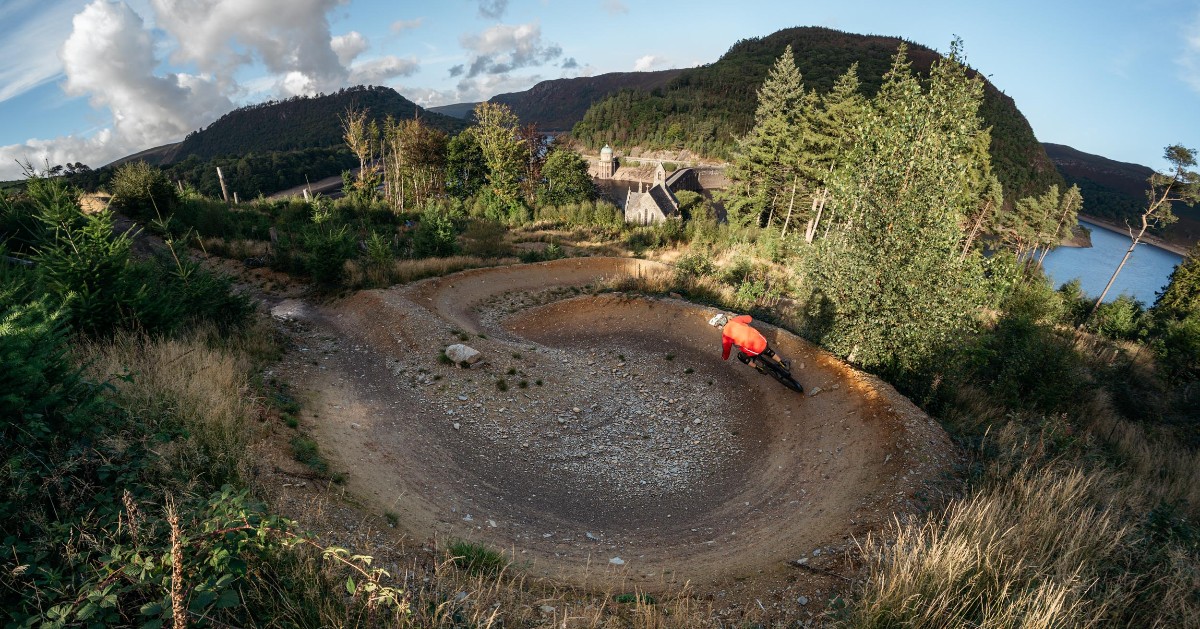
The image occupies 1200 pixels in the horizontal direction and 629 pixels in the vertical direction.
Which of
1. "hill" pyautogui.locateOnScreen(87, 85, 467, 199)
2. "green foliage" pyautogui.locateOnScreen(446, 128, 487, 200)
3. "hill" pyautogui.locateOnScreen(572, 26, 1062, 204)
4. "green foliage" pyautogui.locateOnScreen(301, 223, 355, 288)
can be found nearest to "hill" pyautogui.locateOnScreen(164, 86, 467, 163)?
"hill" pyautogui.locateOnScreen(87, 85, 467, 199)

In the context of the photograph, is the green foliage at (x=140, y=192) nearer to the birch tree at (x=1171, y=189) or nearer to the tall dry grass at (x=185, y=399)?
the tall dry grass at (x=185, y=399)

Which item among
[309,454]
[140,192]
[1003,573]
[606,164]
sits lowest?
[309,454]

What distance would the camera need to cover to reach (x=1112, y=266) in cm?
6975

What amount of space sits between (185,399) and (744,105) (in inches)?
5531

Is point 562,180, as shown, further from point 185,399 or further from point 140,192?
point 185,399

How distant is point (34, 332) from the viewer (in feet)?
14.4

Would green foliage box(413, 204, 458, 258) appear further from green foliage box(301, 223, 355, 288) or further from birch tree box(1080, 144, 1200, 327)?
birch tree box(1080, 144, 1200, 327)

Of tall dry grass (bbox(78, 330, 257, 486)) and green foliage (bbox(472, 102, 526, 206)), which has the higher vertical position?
green foliage (bbox(472, 102, 526, 206))

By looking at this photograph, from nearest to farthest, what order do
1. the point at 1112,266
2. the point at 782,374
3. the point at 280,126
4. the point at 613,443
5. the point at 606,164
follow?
the point at 613,443
the point at 782,374
the point at 1112,266
the point at 606,164
the point at 280,126

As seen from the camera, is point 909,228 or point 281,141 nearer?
point 909,228

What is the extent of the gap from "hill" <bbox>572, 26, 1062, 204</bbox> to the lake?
14.5 meters

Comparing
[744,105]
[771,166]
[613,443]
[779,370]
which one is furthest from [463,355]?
[744,105]

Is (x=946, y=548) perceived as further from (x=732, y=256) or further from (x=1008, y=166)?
(x=1008, y=166)

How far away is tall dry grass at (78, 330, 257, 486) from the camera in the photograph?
4984 mm
